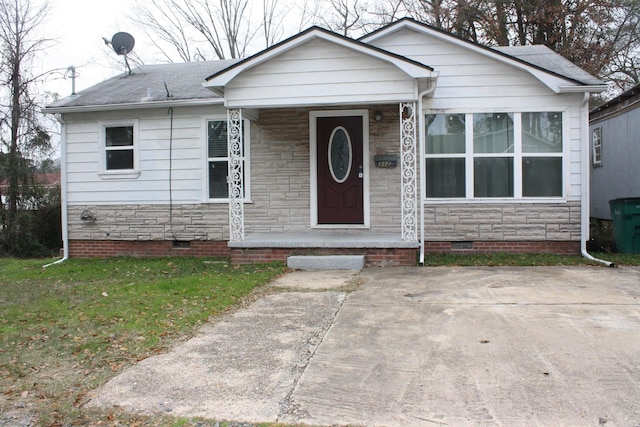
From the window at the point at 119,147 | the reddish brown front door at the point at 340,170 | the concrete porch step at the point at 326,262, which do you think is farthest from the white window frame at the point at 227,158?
the concrete porch step at the point at 326,262

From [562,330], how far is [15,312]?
6046mm

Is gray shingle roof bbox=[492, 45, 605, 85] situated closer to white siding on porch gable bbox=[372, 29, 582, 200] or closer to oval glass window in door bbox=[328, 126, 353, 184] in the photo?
white siding on porch gable bbox=[372, 29, 582, 200]

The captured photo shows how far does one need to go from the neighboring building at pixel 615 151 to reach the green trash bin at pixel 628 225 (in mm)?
2865

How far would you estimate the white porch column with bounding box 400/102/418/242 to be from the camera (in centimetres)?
919

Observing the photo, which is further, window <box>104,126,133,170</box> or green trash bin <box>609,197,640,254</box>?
window <box>104,126,133,170</box>

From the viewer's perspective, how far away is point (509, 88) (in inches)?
397

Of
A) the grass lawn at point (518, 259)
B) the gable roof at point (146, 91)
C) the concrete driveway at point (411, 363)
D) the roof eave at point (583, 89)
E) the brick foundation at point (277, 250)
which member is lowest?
the concrete driveway at point (411, 363)

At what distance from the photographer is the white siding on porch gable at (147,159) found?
36.4ft

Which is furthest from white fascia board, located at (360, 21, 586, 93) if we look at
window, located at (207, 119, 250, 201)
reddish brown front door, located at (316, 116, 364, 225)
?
window, located at (207, 119, 250, 201)

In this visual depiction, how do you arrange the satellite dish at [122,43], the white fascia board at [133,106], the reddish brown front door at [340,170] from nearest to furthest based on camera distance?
the reddish brown front door at [340,170] < the white fascia board at [133,106] < the satellite dish at [122,43]

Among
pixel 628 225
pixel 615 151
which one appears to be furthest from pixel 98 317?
pixel 615 151

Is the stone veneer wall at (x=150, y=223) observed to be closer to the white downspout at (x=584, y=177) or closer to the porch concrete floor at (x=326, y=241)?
the porch concrete floor at (x=326, y=241)

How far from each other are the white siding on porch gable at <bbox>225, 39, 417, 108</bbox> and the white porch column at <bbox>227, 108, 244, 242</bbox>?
34cm

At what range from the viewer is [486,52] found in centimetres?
993
